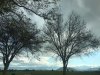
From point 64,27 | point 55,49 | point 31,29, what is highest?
point 64,27

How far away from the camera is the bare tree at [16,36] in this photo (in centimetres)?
1154

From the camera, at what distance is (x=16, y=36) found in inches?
450

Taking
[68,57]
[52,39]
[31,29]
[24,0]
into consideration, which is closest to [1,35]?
[31,29]

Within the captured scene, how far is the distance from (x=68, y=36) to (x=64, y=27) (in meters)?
2.33

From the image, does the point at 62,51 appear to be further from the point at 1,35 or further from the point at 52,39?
the point at 1,35

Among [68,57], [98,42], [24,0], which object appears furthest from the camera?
[68,57]

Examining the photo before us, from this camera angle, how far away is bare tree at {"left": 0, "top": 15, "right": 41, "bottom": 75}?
11.5 m

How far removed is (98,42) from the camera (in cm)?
2277

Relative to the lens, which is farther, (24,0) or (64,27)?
(64,27)

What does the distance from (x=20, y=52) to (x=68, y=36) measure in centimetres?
1160

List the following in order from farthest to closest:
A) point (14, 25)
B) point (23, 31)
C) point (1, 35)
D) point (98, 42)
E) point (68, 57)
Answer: point (68, 57) < point (98, 42) < point (1, 35) < point (23, 31) < point (14, 25)

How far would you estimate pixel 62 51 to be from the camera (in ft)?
81.3

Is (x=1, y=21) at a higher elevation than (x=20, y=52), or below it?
higher

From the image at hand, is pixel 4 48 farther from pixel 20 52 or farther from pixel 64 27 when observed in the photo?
pixel 64 27
